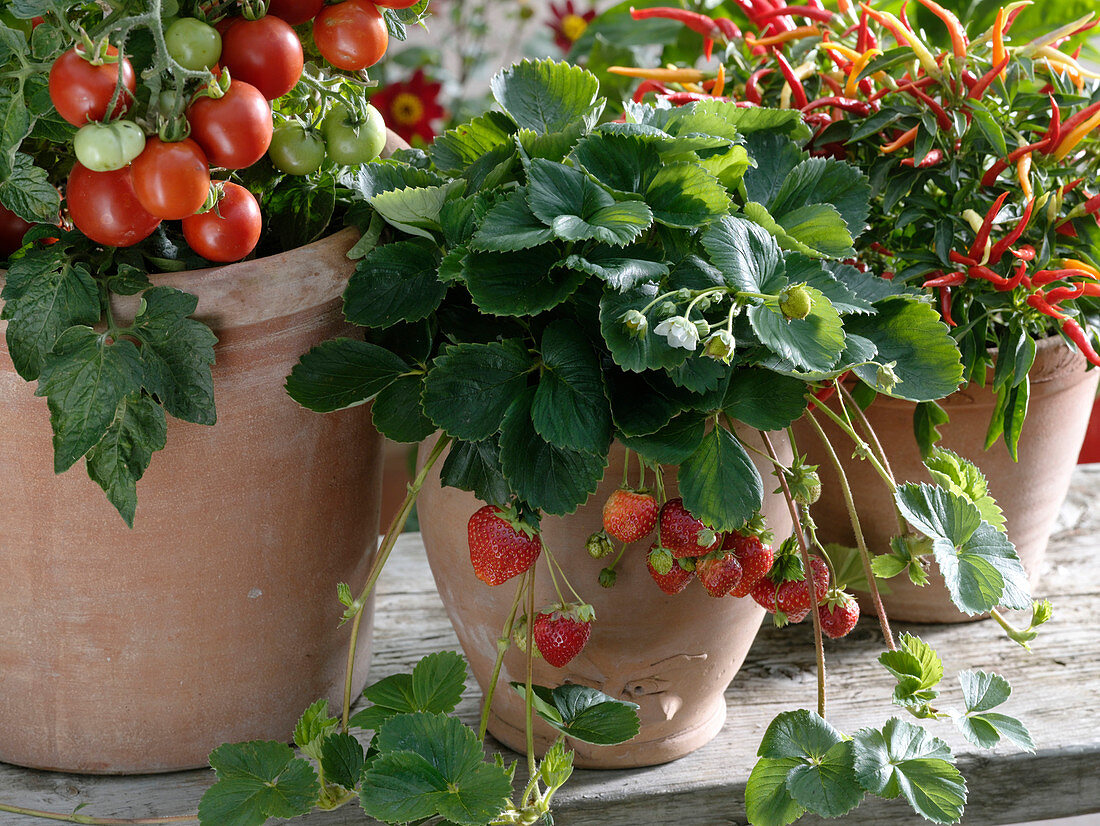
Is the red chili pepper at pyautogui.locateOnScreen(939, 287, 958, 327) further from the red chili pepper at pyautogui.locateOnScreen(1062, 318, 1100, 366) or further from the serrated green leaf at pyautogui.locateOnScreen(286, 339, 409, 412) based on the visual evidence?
the serrated green leaf at pyautogui.locateOnScreen(286, 339, 409, 412)

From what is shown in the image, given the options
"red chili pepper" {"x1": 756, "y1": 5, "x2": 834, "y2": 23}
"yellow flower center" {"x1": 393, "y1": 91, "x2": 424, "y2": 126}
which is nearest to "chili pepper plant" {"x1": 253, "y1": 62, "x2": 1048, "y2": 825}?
"red chili pepper" {"x1": 756, "y1": 5, "x2": 834, "y2": 23}

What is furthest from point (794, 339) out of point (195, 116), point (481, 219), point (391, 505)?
point (391, 505)

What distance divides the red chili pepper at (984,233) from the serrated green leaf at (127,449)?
0.48 m

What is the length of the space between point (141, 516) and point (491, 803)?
0.78ft

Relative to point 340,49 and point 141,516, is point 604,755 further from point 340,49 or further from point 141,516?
point 340,49

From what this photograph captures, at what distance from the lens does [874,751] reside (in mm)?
474

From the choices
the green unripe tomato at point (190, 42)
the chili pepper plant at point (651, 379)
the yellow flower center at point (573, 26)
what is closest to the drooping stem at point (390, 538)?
the chili pepper plant at point (651, 379)

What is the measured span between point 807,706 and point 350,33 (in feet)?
1.60

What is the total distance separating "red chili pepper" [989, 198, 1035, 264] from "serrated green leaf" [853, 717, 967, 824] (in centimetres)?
30

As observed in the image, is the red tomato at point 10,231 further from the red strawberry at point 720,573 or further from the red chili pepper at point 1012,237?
the red chili pepper at point 1012,237

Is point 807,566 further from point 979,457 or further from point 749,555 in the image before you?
point 979,457

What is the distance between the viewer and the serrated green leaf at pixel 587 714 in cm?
50

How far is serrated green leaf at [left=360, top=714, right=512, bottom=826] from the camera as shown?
1.46 ft

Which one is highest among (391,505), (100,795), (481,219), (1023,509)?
(481,219)
